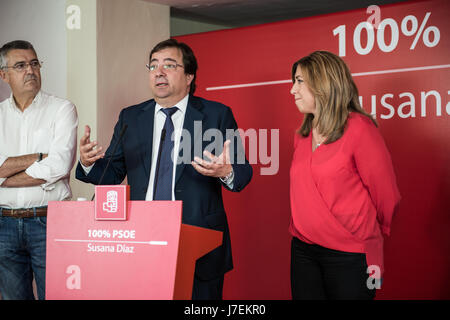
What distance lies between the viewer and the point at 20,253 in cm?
271

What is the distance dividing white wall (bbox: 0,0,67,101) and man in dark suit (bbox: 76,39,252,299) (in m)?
1.66

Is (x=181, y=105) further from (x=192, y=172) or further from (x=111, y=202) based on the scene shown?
(x=111, y=202)

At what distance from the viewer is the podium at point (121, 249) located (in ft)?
5.45

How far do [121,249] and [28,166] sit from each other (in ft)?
4.05

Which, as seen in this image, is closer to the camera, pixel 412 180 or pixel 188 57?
pixel 188 57

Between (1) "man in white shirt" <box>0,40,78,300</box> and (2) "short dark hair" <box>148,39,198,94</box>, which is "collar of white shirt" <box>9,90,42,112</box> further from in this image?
(2) "short dark hair" <box>148,39,198,94</box>

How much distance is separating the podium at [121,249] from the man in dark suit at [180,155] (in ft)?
1.38

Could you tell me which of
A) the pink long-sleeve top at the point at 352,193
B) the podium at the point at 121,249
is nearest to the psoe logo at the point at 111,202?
the podium at the point at 121,249
